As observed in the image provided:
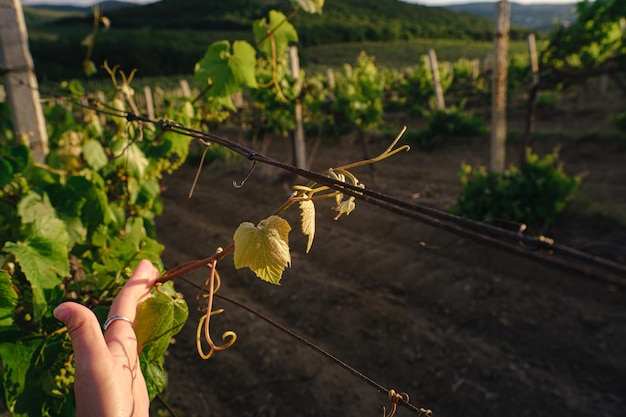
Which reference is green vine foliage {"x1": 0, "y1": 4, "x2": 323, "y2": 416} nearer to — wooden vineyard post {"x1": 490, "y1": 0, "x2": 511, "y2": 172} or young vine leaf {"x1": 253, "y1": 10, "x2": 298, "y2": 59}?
young vine leaf {"x1": 253, "y1": 10, "x2": 298, "y2": 59}

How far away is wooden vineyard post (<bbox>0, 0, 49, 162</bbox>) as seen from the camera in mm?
2254

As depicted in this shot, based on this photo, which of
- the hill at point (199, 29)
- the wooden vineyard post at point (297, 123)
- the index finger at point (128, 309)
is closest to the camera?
the index finger at point (128, 309)

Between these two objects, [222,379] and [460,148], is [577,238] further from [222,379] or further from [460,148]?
[460,148]

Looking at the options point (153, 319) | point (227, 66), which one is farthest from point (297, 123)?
point (153, 319)

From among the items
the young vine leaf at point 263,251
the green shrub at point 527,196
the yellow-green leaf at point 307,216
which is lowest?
the green shrub at point 527,196

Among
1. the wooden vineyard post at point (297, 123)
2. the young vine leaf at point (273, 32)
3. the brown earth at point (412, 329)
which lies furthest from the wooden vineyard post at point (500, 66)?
the young vine leaf at point (273, 32)

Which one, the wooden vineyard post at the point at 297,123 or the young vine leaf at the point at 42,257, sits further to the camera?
the wooden vineyard post at the point at 297,123

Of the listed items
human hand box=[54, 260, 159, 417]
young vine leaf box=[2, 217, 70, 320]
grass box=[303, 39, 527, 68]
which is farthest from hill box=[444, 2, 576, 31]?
human hand box=[54, 260, 159, 417]

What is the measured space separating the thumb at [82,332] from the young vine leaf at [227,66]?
1622 mm

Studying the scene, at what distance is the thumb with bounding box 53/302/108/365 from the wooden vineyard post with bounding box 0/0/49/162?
6.11 feet

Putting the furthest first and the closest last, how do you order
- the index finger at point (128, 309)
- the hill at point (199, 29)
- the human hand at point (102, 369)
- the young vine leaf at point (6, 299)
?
the hill at point (199, 29)
the young vine leaf at point (6, 299)
the index finger at point (128, 309)
the human hand at point (102, 369)

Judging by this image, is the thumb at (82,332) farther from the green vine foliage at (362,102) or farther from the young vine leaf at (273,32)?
the green vine foliage at (362,102)

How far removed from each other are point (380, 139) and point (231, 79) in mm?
8726

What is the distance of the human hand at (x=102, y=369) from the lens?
2.72 feet
